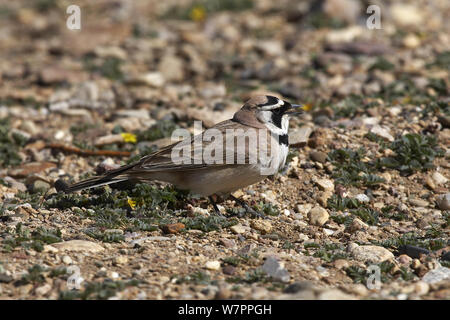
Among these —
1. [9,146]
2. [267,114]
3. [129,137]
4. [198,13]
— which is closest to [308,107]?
[267,114]

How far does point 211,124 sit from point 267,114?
5.68 feet

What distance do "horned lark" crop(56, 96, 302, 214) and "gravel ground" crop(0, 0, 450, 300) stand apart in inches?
11.2

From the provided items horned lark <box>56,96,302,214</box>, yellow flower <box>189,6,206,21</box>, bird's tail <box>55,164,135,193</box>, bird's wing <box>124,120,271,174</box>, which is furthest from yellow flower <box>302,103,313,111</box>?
yellow flower <box>189,6,206,21</box>

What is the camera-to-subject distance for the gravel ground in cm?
547

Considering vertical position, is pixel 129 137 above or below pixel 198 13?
below

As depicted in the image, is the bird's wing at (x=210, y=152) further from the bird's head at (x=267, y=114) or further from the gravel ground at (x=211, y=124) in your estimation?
the gravel ground at (x=211, y=124)

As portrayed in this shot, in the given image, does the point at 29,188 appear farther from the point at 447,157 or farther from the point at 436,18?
the point at 436,18

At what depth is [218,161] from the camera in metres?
6.64

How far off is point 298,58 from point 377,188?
472 cm

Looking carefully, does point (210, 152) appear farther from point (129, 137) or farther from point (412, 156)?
point (412, 156)

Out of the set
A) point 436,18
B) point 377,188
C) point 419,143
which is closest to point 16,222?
point 377,188

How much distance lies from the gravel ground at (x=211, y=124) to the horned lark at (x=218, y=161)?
0.93 feet

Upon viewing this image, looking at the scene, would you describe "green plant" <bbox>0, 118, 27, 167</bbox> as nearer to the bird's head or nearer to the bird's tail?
the bird's tail
